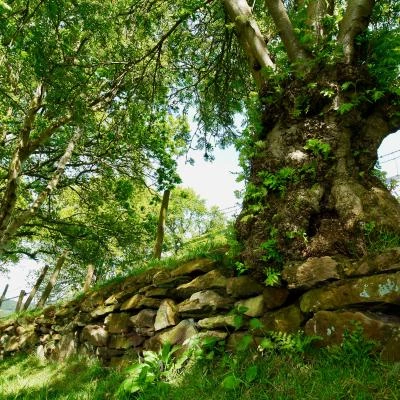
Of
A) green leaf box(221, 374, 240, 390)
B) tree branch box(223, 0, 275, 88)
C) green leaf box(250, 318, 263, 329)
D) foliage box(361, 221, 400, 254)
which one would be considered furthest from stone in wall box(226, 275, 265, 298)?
tree branch box(223, 0, 275, 88)

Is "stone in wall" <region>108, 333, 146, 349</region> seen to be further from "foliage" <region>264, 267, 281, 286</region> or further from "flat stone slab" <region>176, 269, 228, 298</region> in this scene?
"foliage" <region>264, 267, 281, 286</region>

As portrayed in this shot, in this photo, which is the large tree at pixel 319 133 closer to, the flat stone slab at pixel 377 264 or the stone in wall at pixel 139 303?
the flat stone slab at pixel 377 264

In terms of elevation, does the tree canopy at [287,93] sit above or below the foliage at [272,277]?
above

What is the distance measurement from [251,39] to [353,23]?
4.56ft

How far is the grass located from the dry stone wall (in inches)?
7.9

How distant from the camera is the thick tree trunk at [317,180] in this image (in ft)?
11.6

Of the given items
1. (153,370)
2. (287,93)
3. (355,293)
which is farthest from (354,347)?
(287,93)

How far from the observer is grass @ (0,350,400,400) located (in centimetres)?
252

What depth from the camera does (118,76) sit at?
7379mm

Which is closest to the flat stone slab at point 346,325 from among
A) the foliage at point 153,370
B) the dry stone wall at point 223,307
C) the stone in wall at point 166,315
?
the dry stone wall at point 223,307

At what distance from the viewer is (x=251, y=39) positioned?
5262 mm

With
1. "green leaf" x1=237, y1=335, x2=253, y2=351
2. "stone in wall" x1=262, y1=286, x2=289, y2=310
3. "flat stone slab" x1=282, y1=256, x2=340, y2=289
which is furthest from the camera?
"stone in wall" x1=262, y1=286, x2=289, y2=310

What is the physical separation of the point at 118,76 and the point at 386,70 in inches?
201

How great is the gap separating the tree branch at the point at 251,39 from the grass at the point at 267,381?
3.64 meters
